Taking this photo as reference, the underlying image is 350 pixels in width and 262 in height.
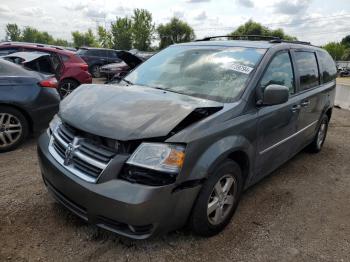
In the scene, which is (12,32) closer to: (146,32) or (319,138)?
(146,32)

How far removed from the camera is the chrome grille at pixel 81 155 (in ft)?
7.57

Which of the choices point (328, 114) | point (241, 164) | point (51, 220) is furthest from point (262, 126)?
point (328, 114)

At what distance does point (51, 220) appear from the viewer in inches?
113

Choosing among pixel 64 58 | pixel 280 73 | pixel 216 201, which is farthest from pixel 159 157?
pixel 64 58

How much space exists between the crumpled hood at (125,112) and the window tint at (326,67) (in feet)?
9.47

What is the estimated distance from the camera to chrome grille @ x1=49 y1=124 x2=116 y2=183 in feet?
7.57

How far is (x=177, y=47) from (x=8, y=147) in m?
2.83


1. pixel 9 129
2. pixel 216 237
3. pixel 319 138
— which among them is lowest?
pixel 216 237

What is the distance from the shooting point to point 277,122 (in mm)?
3375

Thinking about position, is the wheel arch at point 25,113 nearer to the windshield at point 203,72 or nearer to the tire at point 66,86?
the windshield at point 203,72

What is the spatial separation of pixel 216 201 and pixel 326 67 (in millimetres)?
3511

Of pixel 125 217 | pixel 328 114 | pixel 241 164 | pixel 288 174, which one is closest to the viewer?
pixel 125 217

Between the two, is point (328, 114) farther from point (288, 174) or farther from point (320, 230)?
point (320, 230)

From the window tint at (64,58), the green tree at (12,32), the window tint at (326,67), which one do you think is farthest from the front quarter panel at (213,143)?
the green tree at (12,32)
